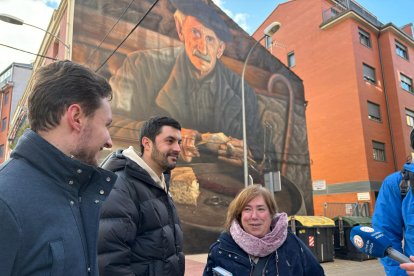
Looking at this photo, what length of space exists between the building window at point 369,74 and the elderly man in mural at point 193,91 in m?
11.7

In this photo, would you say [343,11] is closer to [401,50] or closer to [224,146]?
[401,50]

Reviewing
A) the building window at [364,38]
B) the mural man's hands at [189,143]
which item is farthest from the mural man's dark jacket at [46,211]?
the building window at [364,38]

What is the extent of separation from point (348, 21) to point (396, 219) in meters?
27.3

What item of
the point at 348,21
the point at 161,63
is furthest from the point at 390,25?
the point at 161,63

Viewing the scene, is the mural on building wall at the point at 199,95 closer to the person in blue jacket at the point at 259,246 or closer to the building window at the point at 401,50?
the person in blue jacket at the point at 259,246

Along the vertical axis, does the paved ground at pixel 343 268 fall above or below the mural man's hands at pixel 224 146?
below

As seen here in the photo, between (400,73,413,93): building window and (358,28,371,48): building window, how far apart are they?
13.6 feet

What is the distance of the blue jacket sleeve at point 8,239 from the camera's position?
1123 millimetres

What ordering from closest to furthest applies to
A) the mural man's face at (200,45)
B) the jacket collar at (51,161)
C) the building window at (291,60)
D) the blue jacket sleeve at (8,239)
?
the blue jacket sleeve at (8,239) < the jacket collar at (51,161) < the mural man's face at (200,45) < the building window at (291,60)

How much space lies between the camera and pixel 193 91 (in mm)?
17281

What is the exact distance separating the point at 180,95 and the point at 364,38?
60.9 ft

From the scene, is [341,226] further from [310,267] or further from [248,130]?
[310,267]

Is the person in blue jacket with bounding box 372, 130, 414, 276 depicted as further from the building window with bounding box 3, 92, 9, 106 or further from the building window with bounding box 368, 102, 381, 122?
the building window with bounding box 3, 92, 9, 106

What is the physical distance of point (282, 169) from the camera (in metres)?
20.5
